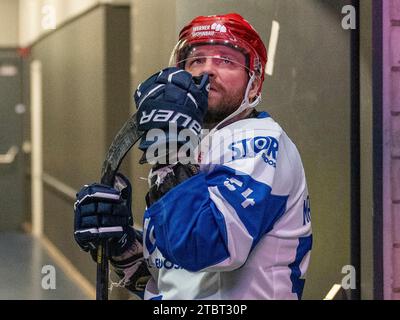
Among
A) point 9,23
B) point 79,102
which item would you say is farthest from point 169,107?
point 9,23

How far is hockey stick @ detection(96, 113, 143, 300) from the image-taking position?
6.07ft

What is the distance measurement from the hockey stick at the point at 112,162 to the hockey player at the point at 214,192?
0.15 feet

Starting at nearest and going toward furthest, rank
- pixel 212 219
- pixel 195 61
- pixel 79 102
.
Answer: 1. pixel 212 219
2. pixel 195 61
3. pixel 79 102

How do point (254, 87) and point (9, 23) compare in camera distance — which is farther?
point (9, 23)

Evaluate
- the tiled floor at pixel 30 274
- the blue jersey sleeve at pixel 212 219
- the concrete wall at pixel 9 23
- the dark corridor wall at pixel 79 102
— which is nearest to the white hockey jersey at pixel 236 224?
the blue jersey sleeve at pixel 212 219

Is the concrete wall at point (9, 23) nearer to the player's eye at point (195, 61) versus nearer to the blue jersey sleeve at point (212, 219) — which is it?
the player's eye at point (195, 61)

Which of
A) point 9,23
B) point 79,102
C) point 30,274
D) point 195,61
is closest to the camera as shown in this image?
point 195,61

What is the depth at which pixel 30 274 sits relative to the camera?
22.7ft

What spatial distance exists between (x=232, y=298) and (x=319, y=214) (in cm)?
127

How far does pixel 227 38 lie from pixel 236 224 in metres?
0.47

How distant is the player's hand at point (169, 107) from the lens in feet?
5.54

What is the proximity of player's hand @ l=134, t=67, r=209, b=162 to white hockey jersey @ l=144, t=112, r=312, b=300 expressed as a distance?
0.10m

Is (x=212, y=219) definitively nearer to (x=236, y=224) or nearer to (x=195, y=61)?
(x=236, y=224)

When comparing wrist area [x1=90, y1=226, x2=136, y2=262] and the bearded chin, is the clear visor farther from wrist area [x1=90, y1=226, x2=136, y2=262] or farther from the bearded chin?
wrist area [x1=90, y1=226, x2=136, y2=262]
